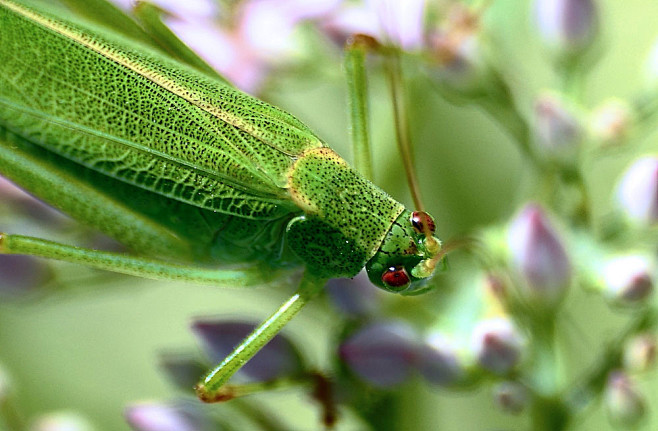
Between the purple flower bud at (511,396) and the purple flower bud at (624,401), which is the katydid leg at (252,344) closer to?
the purple flower bud at (511,396)

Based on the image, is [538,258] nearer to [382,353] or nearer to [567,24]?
[382,353]

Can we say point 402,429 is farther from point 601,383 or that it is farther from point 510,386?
point 601,383

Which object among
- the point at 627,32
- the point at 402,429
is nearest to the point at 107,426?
the point at 402,429

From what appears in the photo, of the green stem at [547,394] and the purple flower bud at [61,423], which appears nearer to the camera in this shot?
the green stem at [547,394]

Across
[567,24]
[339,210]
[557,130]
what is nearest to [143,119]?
[339,210]

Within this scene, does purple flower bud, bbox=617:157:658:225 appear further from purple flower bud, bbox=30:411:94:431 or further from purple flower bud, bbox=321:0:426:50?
purple flower bud, bbox=30:411:94:431

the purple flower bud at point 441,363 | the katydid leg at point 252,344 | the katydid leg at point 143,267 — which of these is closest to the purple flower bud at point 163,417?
the katydid leg at point 252,344
